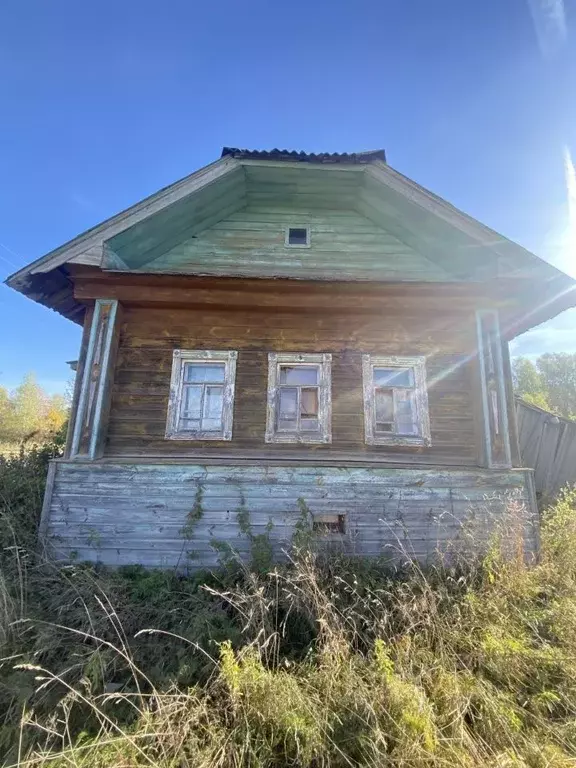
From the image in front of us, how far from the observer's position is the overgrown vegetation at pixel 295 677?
8.31 ft

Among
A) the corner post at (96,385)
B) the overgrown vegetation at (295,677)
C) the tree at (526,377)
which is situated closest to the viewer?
the overgrown vegetation at (295,677)

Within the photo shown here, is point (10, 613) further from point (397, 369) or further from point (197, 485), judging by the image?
point (397, 369)

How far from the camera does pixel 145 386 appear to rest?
20.9 feet

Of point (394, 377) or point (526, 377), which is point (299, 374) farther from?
point (526, 377)

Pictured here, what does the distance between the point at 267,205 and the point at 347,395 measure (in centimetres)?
400

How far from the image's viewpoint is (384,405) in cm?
650

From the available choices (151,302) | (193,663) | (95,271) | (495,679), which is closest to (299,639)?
(193,663)

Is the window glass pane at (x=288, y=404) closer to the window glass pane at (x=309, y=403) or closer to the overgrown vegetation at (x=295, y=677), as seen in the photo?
the window glass pane at (x=309, y=403)

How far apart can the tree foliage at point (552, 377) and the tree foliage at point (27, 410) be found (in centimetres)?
5072

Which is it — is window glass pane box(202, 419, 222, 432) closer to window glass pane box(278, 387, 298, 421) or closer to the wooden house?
the wooden house

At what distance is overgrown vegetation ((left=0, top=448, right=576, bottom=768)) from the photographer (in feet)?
8.31

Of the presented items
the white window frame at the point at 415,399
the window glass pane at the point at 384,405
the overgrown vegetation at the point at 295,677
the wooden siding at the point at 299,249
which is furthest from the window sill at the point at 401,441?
the wooden siding at the point at 299,249

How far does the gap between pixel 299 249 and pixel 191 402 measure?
3411 mm

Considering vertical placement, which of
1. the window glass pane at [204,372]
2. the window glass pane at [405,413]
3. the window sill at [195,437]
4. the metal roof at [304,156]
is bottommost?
the window sill at [195,437]
